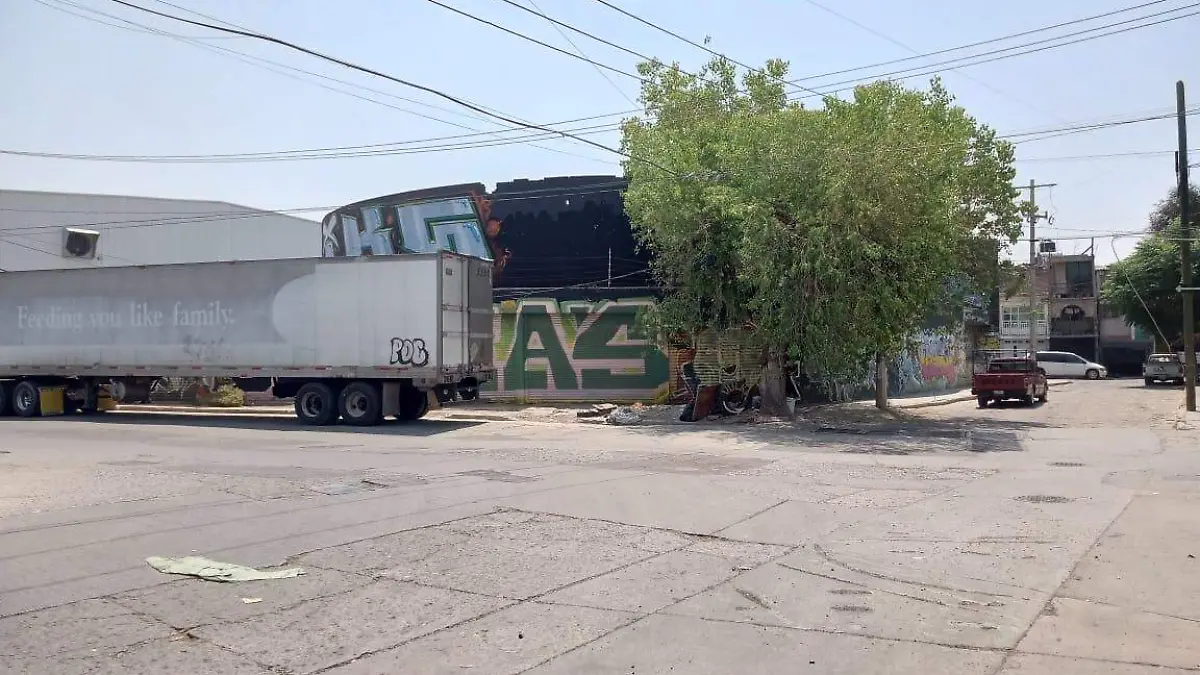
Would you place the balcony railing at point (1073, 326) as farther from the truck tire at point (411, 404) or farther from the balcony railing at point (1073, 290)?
the truck tire at point (411, 404)

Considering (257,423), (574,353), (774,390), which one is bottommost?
(257,423)

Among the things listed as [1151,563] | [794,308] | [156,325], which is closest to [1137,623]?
[1151,563]

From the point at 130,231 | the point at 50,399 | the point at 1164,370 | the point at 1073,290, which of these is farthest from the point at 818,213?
the point at 1073,290

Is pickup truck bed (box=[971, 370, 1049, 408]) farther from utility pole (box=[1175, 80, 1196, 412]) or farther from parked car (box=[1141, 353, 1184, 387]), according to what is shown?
Answer: parked car (box=[1141, 353, 1184, 387])

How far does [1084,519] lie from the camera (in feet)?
35.0

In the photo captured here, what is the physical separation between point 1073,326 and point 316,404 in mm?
56671

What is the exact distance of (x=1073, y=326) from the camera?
66.5 meters

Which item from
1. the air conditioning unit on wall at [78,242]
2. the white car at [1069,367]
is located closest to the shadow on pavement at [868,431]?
the white car at [1069,367]

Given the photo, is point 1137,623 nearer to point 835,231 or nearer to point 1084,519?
point 1084,519

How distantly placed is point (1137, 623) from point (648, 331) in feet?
67.4

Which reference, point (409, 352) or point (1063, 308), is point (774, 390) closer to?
point (409, 352)

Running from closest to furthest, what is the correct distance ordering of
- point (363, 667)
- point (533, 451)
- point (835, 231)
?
point (363, 667) → point (533, 451) → point (835, 231)

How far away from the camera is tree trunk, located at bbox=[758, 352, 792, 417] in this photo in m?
26.0

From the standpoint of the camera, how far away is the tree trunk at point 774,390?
26.0m
